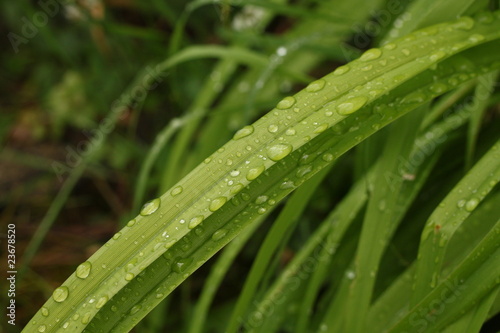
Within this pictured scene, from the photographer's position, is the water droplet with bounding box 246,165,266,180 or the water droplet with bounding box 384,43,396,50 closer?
the water droplet with bounding box 246,165,266,180

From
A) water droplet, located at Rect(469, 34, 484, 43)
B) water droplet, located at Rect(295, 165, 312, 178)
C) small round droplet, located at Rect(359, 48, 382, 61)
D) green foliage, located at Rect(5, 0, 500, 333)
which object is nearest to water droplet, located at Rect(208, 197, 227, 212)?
green foliage, located at Rect(5, 0, 500, 333)

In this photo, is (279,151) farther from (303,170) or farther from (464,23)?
(464,23)

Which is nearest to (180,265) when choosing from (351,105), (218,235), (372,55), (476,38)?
(218,235)

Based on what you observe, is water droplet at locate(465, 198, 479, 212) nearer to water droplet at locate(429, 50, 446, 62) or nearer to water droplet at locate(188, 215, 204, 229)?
water droplet at locate(429, 50, 446, 62)

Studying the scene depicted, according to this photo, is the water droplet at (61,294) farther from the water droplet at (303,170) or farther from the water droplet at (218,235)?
the water droplet at (303,170)

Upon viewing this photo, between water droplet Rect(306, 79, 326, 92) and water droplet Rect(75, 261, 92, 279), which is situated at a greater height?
water droplet Rect(306, 79, 326, 92)

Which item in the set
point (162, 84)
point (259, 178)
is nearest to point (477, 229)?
point (259, 178)

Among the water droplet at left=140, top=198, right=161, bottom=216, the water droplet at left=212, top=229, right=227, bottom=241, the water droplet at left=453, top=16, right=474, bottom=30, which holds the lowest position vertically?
the water droplet at left=212, top=229, right=227, bottom=241
